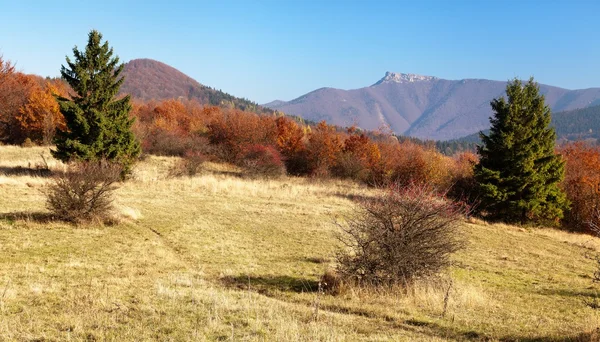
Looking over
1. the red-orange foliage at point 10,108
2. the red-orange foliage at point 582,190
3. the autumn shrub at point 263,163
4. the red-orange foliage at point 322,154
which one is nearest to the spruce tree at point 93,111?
the autumn shrub at point 263,163

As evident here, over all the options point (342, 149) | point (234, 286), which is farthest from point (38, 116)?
point (234, 286)

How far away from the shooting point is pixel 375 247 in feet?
33.9

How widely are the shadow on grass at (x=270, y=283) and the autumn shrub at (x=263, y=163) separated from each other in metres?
30.6

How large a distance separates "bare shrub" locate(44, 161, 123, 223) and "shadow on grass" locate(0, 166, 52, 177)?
15718mm

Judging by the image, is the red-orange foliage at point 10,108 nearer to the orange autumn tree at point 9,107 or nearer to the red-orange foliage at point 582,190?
the orange autumn tree at point 9,107

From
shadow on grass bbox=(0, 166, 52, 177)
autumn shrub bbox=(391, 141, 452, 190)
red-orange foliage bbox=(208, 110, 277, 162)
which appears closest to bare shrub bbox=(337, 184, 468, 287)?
shadow on grass bbox=(0, 166, 52, 177)

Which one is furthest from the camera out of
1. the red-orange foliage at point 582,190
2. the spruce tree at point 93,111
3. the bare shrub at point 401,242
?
the red-orange foliage at point 582,190

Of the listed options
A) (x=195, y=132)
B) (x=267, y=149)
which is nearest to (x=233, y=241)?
(x=267, y=149)

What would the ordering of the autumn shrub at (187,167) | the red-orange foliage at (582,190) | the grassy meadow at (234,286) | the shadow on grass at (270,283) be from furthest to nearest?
the autumn shrub at (187,167) → the red-orange foliage at (582,190) → the shadow on grass at (270,283) → the grassy meadow at (234,286)

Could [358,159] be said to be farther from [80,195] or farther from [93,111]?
[80,195]

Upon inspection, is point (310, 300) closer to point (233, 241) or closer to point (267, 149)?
point (233, 241)

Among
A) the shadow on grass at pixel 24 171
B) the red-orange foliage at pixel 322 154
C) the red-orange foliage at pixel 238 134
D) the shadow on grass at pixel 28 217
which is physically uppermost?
the red-orange foliage at pixel 238 134

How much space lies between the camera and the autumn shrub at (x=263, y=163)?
139 ft

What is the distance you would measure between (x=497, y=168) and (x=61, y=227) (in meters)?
30.2
